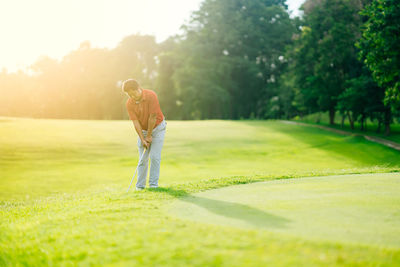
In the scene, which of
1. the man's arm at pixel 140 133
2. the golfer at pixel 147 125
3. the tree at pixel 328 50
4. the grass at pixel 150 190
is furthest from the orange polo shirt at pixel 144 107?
the tree at pixel 328 50

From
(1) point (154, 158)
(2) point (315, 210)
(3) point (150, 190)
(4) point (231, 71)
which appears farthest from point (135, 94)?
(4) point (231, 71)

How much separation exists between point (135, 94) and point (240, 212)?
4108 millimetres

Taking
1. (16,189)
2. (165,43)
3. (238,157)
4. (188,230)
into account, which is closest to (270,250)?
(188,230)

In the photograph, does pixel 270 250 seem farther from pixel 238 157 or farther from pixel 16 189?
pixel 238 157

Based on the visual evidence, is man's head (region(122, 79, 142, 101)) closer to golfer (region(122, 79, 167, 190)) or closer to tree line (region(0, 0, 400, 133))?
golfer (region(122, 79, 167, 190))

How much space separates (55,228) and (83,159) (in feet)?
55.8

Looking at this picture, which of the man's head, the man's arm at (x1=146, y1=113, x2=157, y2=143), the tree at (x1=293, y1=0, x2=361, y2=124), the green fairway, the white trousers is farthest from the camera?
the tree at (x1=293, y1=0, x2=361, y2=124)

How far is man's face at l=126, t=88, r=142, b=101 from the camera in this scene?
8344 mm

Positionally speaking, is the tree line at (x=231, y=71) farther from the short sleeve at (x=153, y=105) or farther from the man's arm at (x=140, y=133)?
the man's arm at (x=140, y=133)

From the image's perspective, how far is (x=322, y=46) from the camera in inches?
1372

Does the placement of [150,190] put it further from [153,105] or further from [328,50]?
[328,50]

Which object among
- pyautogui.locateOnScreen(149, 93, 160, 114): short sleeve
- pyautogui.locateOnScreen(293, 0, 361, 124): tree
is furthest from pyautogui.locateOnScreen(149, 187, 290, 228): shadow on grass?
pyautogui.locateOnScreen(293, 0, 361, 124): tree

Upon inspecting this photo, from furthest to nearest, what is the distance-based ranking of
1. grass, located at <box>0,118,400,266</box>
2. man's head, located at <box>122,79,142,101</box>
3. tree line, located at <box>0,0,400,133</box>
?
tree line, located at <box>0,0,400,133</box>, man's head, located at <box>122,79,142,101</box>, grass, located at <box>0,118,400,266</box>

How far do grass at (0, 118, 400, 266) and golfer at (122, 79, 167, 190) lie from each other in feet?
2.33
